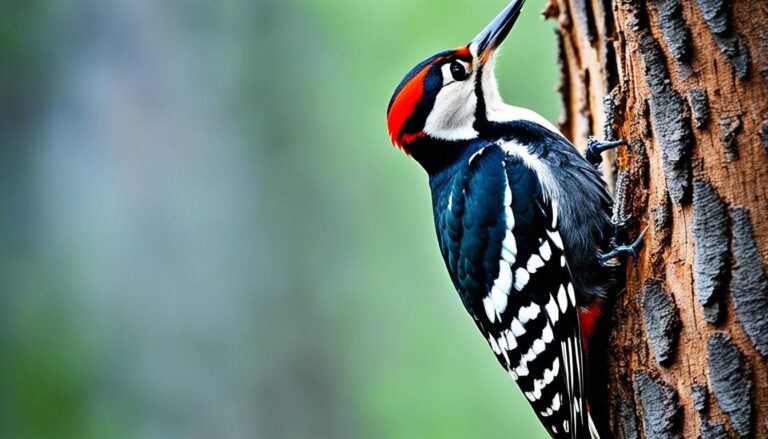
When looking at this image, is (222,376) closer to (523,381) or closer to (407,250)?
(407,250)

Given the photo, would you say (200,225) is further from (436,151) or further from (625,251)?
(625,251)

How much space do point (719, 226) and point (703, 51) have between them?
0.46 meters

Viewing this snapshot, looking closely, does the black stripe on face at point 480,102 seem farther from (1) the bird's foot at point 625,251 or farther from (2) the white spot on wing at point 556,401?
(2) the white spot on wing at point 556,401

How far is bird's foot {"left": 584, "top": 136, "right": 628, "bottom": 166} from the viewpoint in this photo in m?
2.69

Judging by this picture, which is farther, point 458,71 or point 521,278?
point 458,71

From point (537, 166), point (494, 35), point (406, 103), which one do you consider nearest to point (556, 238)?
point (537, 166)

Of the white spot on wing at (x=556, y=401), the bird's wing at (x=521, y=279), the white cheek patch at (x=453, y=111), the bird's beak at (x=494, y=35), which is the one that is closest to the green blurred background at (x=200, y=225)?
the bird's beak at (x=494, y=35)

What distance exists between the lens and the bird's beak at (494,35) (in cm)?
319

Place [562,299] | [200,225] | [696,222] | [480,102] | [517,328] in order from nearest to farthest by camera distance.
Result: [696,222], [562,299], [517,328], [480,102], [200,225]

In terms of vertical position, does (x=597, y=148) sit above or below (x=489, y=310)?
above

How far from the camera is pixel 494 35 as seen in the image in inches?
126

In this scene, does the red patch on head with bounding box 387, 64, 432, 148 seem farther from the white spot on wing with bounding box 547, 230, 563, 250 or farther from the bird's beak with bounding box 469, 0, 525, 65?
the white spot on wing with bounding box 547, 230, 563, 250

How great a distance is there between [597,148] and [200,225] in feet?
11.4

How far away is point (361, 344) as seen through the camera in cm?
691
